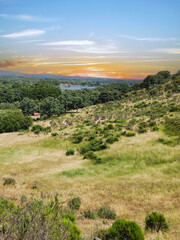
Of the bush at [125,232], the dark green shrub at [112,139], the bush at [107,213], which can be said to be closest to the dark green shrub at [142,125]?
the dark green shrub at [112,139]

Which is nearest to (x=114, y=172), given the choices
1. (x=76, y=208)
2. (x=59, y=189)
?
(x=59, y=189)

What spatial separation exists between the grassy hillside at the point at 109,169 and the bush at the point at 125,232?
0.84 metres

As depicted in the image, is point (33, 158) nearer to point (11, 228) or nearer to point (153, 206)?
point (153, 206)

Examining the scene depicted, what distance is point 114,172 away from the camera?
1728 cm

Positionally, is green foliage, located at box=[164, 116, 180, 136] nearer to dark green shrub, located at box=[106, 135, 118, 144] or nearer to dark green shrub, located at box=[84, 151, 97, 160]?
dark green shrub, located at box=[106, 135, 118, 144]

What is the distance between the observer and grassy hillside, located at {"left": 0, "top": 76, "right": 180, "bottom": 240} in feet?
35.0

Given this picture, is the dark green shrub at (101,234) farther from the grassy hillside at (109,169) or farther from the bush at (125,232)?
the grassy hillside at (109,169)

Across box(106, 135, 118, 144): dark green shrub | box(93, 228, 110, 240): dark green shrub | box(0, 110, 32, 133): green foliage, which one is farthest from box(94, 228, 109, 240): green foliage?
box(0, 110, 32, 133): green foliage

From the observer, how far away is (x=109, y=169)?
18172 mm

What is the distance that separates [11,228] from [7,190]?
10477mm

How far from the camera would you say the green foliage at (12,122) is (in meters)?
42.8

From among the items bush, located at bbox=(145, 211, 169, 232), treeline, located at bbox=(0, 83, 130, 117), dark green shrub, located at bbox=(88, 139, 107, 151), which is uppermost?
treeline, located at bbox=(0, 83, 130, 117)

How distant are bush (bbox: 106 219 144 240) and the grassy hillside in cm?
84

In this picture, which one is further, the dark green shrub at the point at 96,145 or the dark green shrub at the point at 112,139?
the dark green shrub at the point at 112,139
